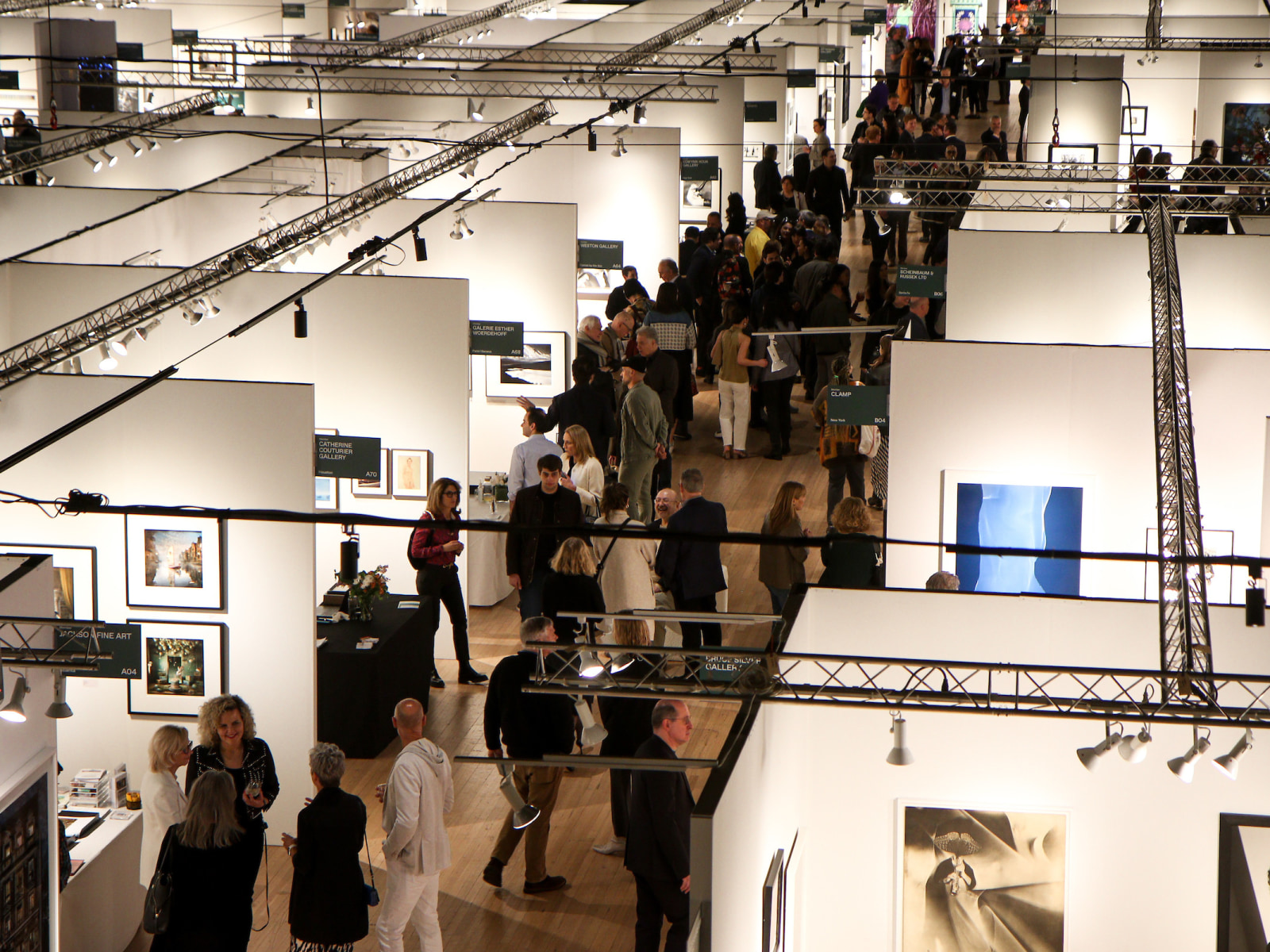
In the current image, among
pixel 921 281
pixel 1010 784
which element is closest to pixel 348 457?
pixel 1010 784

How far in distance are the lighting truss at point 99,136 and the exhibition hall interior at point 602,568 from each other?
0.43 feet

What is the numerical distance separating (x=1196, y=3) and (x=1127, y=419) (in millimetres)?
12630

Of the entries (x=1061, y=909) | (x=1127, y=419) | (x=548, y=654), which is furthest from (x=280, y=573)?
(x=1127, y=419)

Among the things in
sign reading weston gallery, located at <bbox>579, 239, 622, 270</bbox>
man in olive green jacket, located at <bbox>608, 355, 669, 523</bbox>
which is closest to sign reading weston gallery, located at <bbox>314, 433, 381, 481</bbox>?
man in olive green jacket, located at <bbox>608, 355, 669, 523</bbox>

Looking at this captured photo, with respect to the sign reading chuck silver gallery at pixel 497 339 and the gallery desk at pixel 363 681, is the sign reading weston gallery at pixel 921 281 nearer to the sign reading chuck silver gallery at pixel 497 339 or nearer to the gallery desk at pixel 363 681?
the sign reading chuck silver gallery at pixel 497 339

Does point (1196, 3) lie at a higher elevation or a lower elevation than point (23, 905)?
higher

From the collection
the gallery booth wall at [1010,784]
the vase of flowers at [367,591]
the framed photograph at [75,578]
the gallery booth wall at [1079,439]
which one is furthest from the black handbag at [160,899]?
the gallery booth wall at [1079,439]

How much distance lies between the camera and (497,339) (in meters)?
11.0

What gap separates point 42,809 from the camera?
6129 mm

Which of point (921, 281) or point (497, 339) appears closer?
point (497, 339)

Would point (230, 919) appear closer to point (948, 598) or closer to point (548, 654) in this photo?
point (548, 654)

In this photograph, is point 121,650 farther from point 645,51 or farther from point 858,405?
point 645,51

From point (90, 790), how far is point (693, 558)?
11.2 ft

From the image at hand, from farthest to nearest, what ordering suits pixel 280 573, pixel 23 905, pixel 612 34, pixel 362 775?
1. pixel 612 34
2. pixel 362 775
3. pixel 280 573
4. pixel 23 905
